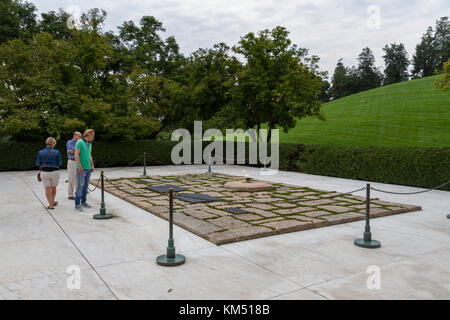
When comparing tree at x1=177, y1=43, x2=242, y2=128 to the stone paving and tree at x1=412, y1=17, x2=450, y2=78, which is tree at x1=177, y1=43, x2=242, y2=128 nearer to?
the stone paving

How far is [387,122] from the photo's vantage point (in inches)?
1401

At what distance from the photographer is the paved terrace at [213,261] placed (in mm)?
3645

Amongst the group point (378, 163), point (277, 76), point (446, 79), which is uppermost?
point (277, 76)

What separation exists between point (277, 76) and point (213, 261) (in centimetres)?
1704

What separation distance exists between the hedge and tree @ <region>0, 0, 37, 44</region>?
34.6 feet

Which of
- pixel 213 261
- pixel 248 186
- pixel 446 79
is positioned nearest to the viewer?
pixel 213 261

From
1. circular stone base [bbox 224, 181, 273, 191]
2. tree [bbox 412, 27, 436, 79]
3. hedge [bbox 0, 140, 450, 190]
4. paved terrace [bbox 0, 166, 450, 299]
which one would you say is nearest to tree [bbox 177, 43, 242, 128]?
hedge [bbox 0, 140, 450, 190]

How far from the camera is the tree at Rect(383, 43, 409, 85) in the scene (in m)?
94.8

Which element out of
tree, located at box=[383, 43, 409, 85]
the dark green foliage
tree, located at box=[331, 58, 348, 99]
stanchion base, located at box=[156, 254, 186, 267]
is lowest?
stanchion base, located at box=[156, 254, 186, 267]

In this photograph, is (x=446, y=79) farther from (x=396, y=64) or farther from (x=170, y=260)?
(x=396, y=64)

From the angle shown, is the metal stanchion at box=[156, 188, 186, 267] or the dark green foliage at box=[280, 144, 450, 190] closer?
the metal stanchion at box=[156, 188, 186, 267]

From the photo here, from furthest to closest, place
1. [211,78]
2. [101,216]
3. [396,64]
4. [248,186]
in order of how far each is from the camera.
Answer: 1. [396,64]
2. [211,78]
3. [248,186]
4. [101,216]

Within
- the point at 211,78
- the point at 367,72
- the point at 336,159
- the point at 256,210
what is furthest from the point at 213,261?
the point at 367,72

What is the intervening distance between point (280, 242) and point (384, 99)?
49.0 metres
